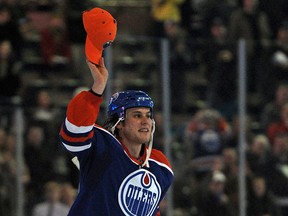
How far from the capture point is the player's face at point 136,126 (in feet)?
17.0

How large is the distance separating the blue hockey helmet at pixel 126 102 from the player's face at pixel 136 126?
27 millimetres

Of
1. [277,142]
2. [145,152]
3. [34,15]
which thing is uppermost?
[34,15]

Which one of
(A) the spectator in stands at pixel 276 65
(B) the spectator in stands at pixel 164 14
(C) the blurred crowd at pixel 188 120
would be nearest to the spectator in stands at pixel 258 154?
(C) the blurred crowd at pixel 188 120

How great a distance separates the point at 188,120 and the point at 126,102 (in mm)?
3967

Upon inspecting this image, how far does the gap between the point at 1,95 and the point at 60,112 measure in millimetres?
548

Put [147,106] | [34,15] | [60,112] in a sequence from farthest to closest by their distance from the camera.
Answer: [34,15], [60,112], [147,106]

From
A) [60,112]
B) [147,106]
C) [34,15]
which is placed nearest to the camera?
[147,106]

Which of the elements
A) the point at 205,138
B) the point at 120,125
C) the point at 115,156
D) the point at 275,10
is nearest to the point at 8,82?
the point at 205,138

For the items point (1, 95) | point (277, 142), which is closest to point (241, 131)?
point (277, 142)

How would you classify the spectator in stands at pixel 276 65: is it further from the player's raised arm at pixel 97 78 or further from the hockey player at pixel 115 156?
the player's raised arm at pixel 97 78

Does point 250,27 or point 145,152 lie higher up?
point 250,27

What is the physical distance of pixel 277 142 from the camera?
9.34m

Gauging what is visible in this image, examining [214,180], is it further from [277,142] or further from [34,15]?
[34,15]

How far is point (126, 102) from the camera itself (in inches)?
205
